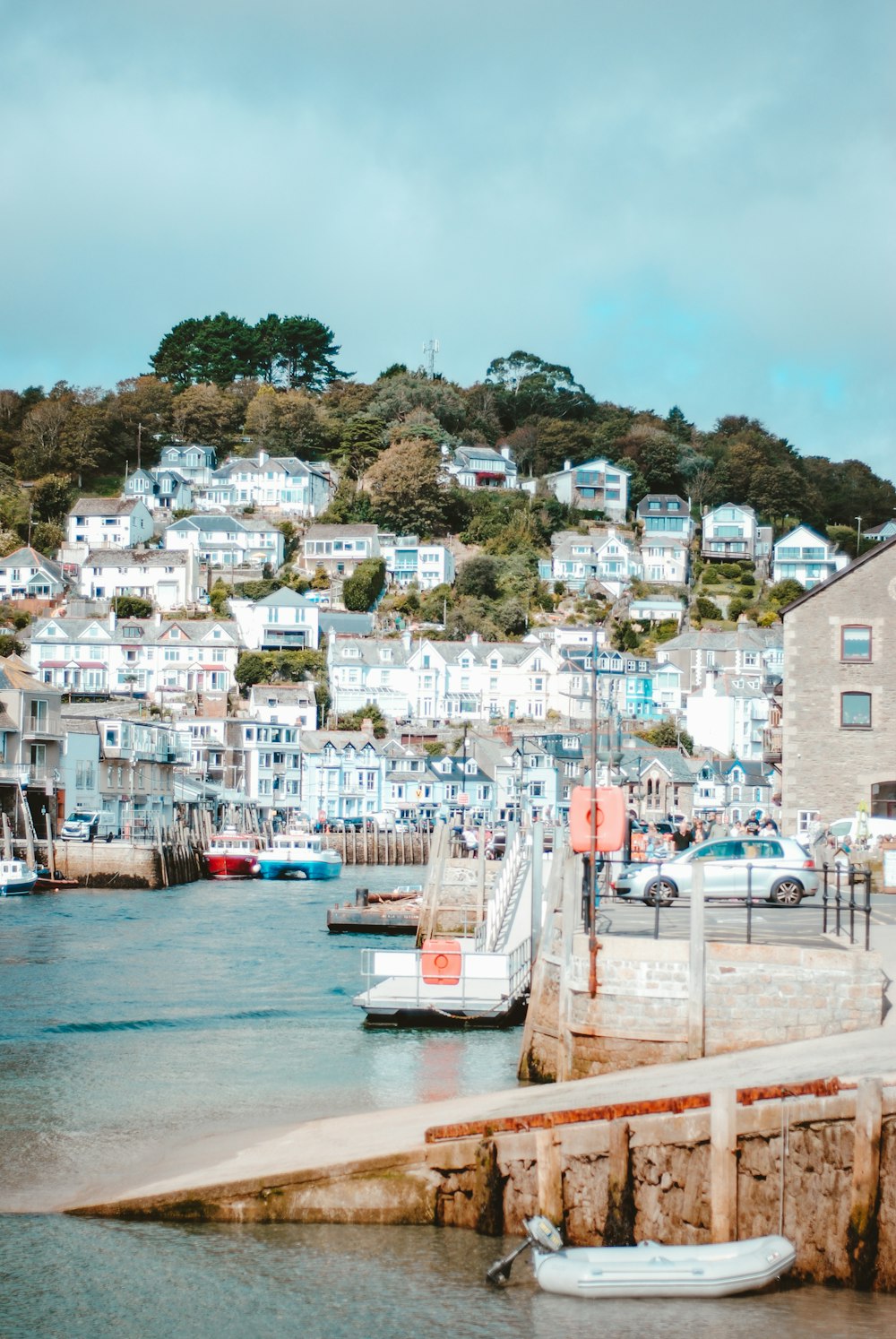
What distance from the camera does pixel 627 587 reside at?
15138cm

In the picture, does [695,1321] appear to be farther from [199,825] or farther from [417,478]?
[417,478]

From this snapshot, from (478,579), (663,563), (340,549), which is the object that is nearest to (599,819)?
(478,579)

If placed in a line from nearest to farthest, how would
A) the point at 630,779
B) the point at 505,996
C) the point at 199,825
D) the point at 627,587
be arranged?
the point at 505,996 → the point at 199,825 → the point at 630,779 → the point at 627,587

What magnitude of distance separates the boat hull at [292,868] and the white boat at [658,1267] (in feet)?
221

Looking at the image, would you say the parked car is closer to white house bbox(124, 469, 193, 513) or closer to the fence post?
the fence post

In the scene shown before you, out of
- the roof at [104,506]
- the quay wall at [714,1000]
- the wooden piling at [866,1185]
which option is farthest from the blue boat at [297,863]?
the roof at [104,506]

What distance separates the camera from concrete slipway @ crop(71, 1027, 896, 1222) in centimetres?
1555

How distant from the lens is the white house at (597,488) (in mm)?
169500

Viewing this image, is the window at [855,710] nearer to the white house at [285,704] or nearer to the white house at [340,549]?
the white house at [285,704]

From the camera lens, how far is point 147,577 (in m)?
143

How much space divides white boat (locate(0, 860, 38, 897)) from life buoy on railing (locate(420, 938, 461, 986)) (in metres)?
36.6

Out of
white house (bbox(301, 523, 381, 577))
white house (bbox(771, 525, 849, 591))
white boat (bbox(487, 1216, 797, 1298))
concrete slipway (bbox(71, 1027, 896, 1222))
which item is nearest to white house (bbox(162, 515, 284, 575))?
white house (bbox(301, 523, 381, 577))

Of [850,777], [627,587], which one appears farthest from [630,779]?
[850,777]

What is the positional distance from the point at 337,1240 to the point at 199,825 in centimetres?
8552
